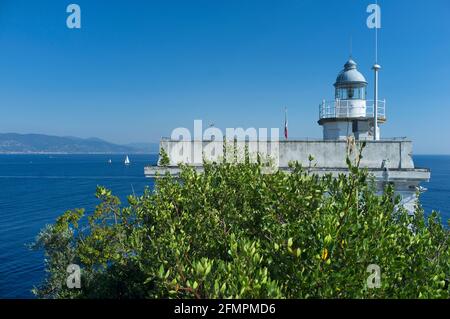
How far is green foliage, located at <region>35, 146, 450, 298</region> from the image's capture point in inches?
237

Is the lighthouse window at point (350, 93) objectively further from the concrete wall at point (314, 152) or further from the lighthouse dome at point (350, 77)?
the concrete wall at point (314, 152)

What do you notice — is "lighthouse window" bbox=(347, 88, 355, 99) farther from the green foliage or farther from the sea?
the green foliage

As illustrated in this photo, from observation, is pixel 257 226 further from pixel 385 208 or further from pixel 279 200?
pixel 385 208

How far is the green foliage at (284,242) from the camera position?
603cm

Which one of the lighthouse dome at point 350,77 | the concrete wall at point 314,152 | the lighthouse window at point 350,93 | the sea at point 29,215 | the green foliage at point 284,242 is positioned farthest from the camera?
the sea at point 29,215

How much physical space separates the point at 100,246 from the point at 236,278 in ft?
50.5

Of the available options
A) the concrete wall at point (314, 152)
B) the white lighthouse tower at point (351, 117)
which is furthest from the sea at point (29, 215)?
the white lighthouse tower at point (351, 117)

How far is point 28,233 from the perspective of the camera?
60719 millimetres

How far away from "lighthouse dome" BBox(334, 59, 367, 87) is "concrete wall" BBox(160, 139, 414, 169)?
1344cm

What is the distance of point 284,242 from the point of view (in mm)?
6828

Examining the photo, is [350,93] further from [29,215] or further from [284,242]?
[29,215]

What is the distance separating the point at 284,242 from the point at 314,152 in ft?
65.1

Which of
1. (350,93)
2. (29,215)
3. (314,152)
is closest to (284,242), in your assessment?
(314,152)

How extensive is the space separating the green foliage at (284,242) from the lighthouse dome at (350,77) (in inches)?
1100
